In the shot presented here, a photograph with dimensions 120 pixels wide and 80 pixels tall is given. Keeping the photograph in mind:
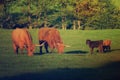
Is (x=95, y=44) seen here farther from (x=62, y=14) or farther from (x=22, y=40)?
(x=22, y=40)

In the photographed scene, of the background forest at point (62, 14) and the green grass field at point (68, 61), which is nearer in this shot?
the green grass field at point (68, 61)

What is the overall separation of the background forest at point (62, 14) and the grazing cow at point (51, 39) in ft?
0.30

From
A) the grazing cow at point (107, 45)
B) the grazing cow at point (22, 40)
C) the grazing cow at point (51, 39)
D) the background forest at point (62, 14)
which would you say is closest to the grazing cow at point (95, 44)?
the grazing cow at point (107, 45)

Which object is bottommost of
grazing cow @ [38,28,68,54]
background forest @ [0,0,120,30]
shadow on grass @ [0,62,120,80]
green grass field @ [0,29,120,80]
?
shadow on grass @ [0,62,120,80]

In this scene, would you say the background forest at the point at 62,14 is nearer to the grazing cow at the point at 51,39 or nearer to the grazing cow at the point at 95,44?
the grazing cow at the point at 51,39

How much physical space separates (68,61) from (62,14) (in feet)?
2.35

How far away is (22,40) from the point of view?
20.2 feet

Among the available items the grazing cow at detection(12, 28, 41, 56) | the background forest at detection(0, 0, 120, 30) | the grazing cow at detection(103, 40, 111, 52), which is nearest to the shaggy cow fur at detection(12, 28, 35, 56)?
the grazing cow at detection(12, 28, 41, 56)

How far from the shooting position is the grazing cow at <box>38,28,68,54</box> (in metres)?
6.24

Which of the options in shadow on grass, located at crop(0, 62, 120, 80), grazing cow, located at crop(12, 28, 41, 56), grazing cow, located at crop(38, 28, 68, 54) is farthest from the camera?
grazing cow, located at crop(38, 28, 68, 54)

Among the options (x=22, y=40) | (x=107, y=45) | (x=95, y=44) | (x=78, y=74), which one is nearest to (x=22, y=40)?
(x=22, y=40)

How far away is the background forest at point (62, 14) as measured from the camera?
620 centimetres

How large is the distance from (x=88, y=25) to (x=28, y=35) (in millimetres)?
935

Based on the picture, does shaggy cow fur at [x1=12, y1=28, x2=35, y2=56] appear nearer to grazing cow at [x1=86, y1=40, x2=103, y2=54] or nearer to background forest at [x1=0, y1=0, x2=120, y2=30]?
background forest at [x1=0, y1=0, x2=120, y2=30]
